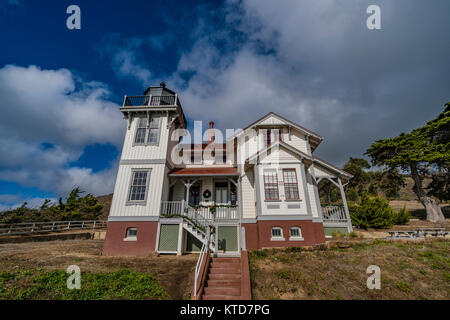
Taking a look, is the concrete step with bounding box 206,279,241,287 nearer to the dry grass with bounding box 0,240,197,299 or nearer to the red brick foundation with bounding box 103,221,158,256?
the dry grass with bounding box 0,240,197,299

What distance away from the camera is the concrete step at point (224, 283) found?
24.8 feet

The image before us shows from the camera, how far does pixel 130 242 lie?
41.6ft

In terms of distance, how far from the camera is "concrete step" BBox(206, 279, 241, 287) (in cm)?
755

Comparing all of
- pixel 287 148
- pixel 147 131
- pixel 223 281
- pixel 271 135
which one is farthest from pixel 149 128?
pixel 223 281

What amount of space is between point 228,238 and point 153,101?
42.9ft

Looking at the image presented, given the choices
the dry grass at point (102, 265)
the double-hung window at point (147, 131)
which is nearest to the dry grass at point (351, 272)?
the dry grass at point (102, 265)

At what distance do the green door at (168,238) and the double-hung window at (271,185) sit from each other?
687 centimetres

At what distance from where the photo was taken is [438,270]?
296 inches

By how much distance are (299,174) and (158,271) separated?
10484 mm

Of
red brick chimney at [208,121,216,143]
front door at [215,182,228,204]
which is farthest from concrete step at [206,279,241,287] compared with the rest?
red brick chimney at [208,121,216,143]

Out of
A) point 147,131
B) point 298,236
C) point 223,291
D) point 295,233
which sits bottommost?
point 223,291

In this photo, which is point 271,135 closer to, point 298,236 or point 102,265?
point 298,236

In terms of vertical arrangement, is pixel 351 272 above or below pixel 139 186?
below
